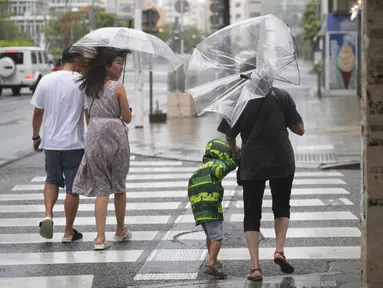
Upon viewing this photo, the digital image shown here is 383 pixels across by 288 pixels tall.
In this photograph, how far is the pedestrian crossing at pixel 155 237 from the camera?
7.31 metres

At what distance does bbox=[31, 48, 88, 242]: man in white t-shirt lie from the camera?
8.41 meters

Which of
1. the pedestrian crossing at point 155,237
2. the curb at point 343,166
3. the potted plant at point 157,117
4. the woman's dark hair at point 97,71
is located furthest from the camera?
the potted plant at point 157,117

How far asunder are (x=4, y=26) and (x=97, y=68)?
60.4 metres

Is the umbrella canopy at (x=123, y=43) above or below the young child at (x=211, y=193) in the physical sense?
above

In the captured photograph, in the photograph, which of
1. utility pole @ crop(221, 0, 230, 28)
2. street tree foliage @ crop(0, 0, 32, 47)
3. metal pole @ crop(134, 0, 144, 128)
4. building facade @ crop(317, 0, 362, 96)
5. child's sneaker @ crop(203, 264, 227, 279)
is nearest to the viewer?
child's sneaker @ crop(203, 264, 227, 279)

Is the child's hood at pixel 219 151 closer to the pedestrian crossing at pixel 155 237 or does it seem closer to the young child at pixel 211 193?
the young child at pixel 211 193

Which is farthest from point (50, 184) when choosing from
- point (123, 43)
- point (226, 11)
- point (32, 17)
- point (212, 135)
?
point (32, 17)

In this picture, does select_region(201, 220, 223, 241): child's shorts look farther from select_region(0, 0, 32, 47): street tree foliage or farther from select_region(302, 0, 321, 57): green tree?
select_region(302, 0, 321, 57): green tree

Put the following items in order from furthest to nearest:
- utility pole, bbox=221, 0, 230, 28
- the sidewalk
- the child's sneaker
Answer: utility pole, bbox=221, 0, 230, 28 → the sidewalk → the child's sneaker

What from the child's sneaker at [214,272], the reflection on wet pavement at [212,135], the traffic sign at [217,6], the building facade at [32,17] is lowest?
the reflection on wet pavement at [212,135]

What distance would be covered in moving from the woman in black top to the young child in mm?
152

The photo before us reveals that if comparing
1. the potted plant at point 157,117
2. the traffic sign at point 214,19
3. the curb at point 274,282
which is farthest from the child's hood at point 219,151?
the traffic sign at point 214,19

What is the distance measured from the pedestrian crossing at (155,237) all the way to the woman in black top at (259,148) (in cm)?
66

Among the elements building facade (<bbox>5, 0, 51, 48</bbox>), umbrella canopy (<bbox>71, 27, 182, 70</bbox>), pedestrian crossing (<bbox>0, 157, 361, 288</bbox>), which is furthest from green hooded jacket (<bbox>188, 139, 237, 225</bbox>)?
building facade (<bbox>5, 0, 51, 48</bbox>)
